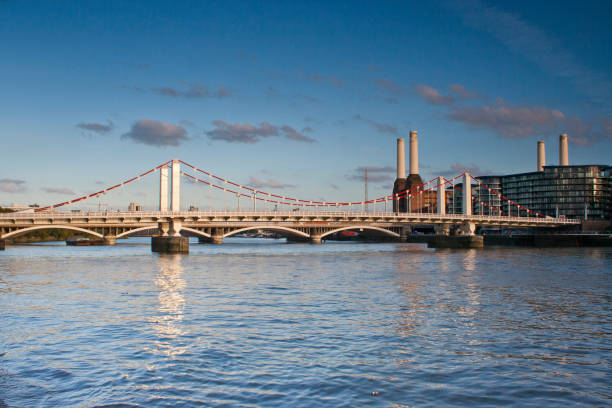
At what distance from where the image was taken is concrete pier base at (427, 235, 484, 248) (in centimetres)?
9288

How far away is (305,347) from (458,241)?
83.7m

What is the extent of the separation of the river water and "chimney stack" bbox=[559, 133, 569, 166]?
14064 centimetres

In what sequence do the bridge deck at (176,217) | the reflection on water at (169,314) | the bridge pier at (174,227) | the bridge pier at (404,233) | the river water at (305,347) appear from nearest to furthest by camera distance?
1. the river water at (305,347)
2. the reflection on water at (169,314)
3. the bridge deck at (176,217)
4. the bridge pier at (174,227)
5. the bridge pier at (404,233)

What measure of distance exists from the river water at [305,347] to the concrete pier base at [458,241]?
6552 cm

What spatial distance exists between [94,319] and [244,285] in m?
12.8

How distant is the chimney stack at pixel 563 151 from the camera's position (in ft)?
513

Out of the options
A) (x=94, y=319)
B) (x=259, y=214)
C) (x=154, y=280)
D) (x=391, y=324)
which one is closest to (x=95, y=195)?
(x=259, y=214)

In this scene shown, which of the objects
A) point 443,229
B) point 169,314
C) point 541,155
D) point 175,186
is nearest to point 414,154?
point 541,155

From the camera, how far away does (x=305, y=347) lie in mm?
14461

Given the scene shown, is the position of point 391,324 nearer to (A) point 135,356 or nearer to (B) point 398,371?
(B) point 398,371

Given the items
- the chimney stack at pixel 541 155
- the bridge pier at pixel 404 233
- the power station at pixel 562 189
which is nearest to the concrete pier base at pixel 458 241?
the power station at pixel 562 189

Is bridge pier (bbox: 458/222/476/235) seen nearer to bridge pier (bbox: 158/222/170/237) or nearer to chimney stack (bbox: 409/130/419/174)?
bridge pier (bbox: 158/222/170/237)

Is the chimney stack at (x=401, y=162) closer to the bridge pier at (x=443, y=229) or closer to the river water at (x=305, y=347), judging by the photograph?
the bridge pier at (x=443, y=229)

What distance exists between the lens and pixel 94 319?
19.1 metres
